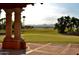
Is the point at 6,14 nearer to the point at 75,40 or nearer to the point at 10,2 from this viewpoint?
the point at 10,2

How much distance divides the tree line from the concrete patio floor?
165 millimetres

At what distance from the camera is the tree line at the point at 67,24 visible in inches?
240

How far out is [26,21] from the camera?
6133 mm

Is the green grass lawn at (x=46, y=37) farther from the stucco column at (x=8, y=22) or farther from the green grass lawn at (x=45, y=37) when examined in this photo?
the stucco column at (x=8, y=22)

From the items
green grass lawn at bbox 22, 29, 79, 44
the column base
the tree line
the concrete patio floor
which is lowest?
the concrete patio floor

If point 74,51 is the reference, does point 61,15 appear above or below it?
above

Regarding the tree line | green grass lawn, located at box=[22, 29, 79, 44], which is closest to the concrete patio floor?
green grass lawn, located at box=[22, 29, 79, 44]

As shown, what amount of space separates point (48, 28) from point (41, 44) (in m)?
0.22

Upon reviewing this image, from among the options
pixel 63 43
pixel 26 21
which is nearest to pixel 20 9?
pixel 26 21

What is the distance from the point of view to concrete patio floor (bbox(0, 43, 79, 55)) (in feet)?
20.0

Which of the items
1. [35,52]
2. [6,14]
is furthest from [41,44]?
[6,14]

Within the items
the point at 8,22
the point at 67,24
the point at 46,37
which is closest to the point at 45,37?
the point at 46,37

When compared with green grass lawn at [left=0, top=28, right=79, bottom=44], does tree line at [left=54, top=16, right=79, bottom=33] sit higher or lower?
higher

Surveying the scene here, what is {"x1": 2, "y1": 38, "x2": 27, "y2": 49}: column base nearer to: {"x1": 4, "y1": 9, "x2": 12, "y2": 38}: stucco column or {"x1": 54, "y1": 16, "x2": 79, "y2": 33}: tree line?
{"x1": 4, "y1": 9, "x2": 12, "y2": 38}: stucco column
